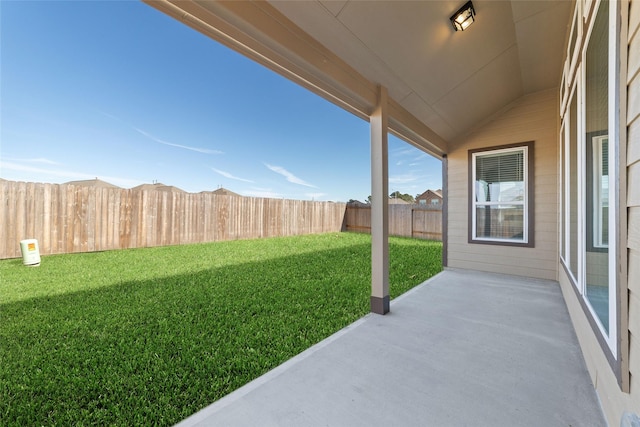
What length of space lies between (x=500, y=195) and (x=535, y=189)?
0.46m

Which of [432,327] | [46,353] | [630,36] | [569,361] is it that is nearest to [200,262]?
[46,353]

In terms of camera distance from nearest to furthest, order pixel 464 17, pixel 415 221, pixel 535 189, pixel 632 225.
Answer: pixel 632 225
pixel 464 17
pixel 535 189
pixel 415 221

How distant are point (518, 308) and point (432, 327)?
48.4 inches

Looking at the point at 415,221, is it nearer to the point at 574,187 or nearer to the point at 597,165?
the point at 574,187

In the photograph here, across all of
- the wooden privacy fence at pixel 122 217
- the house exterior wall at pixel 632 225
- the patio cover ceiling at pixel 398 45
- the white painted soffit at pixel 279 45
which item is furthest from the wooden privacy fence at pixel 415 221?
the house exterior wall at pixel 632 225

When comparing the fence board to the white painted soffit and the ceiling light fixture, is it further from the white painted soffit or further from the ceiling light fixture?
the ceiling light fixture

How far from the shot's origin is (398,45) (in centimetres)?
229

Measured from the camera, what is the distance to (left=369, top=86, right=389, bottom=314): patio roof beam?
8.84ft

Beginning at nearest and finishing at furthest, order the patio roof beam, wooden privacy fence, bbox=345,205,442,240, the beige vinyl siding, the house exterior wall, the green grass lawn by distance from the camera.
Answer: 1. the house exterior wall
2. the green grass lawn
3. the patio roof beam
4. the beige vinyl siding
5. wooden privacy fence, bbox=345,205,442,240

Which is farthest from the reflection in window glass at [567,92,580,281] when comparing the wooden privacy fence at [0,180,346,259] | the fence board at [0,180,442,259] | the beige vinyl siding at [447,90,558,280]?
the wooden privacy fence at [0,180,346,259]

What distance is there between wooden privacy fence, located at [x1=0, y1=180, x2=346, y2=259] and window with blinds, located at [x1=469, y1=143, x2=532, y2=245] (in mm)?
6816

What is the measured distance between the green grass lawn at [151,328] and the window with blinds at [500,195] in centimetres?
119

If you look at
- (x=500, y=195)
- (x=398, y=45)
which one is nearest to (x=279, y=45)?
(x=398, y=45)

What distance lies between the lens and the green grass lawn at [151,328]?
147 centimetres
